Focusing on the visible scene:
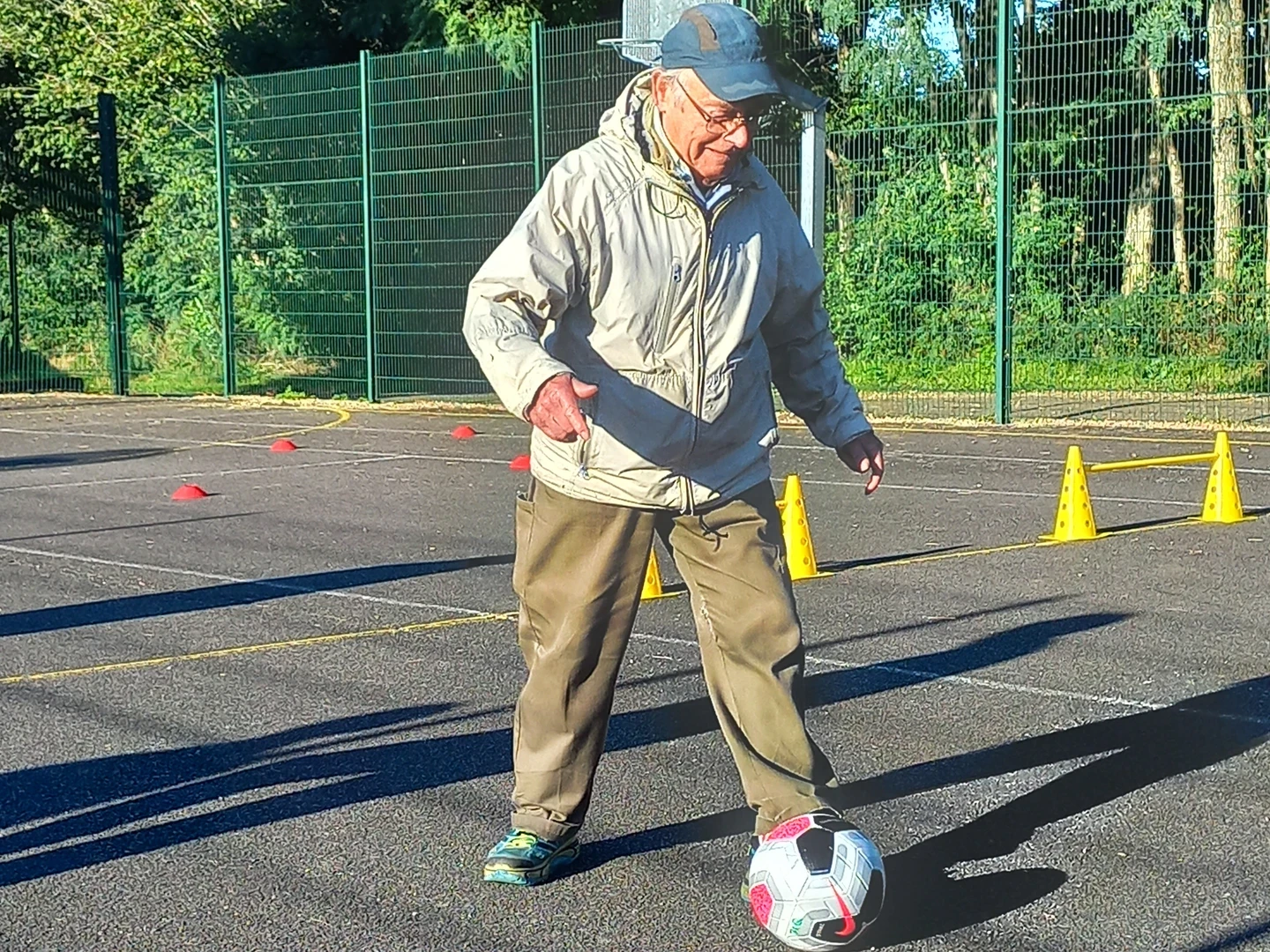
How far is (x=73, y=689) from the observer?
7059 millimetres

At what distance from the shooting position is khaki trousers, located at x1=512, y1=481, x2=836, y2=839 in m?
4.48

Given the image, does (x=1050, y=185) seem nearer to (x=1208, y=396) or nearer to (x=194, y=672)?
(x=1208, y=396)

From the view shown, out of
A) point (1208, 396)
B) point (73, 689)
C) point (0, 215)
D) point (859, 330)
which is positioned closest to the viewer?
point (73, 689)

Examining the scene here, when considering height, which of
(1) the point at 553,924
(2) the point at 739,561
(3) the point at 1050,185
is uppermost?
(3) the point at 1050,185

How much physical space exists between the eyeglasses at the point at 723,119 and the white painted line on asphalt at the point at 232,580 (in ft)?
14.7

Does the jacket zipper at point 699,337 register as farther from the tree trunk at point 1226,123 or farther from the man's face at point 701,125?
the tree trunk at point 1226,123

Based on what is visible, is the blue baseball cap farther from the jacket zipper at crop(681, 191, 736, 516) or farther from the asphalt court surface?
the asphalt court surface

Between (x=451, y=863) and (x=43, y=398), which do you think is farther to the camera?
(x=43, y=398)

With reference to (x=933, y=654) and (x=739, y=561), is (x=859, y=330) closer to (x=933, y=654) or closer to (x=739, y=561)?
(x=933, y=654)

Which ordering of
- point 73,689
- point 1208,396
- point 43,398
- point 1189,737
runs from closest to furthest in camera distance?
point 1189,737
point 73,689
point 1208,396
point 43,398

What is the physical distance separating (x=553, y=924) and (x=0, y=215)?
27843 millimetres

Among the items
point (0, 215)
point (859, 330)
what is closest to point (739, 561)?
point (859, 330)

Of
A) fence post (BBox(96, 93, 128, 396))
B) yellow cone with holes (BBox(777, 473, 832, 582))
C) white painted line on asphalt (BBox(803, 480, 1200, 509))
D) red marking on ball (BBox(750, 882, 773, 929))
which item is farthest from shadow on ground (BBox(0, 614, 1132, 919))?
fence post (BBox(96, 93, 128, 396))

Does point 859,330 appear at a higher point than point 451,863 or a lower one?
higher
